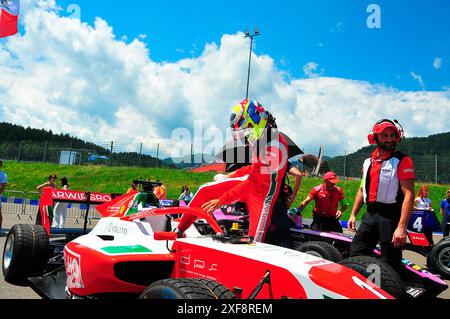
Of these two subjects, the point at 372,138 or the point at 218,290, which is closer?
the point at 218,290

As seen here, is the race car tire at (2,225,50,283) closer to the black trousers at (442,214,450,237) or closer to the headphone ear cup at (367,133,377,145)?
the headphone ear cup at (367,133,377,145)

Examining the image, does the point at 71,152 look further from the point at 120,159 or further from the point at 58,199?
the point at 58,199

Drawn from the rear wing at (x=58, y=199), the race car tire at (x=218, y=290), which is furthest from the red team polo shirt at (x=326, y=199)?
the race car tire at (x=218, y=290)

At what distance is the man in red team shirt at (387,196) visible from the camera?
339 centimetres

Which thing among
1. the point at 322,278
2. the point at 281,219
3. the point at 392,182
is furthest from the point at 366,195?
the point at 322,278

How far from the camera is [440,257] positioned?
22.5ft

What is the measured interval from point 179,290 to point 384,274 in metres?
1.56

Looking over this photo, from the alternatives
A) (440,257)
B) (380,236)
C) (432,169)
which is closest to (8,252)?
(380,236)

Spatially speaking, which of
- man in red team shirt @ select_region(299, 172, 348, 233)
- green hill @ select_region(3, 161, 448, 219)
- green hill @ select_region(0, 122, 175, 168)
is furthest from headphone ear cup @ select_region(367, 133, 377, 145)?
green hill @ select_region(0, 122, 175, 168)

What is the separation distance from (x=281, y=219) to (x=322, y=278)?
1719 millimetres

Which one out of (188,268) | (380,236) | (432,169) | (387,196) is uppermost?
(432,169)

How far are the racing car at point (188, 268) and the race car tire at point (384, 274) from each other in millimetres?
14

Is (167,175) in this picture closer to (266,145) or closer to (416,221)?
(416,221)

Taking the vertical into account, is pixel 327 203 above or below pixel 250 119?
below
